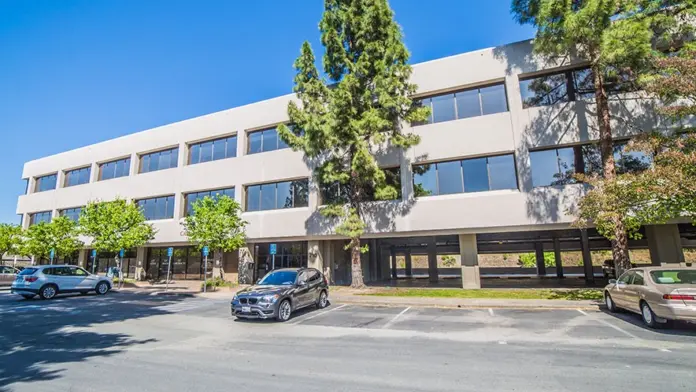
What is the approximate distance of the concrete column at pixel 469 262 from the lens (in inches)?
765

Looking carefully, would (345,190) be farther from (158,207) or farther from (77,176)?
(77,176)

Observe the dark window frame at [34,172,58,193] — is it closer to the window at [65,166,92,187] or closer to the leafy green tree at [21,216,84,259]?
the window at [65,166,92,187]

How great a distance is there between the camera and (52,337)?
29.7 ft

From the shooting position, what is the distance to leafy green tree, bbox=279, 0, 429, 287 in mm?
18344

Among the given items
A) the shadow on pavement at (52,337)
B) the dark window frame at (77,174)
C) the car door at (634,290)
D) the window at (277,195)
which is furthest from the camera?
the dark window frame at (77,174)

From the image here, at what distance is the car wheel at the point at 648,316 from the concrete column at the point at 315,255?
1628 centimetres

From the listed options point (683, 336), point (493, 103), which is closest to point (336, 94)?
point (493, 103)

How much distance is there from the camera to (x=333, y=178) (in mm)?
18953

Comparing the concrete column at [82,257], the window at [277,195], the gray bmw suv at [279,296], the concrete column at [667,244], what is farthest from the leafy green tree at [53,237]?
the concrete column at [667,244]

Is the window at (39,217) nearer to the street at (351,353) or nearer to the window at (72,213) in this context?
the window at (72,213)

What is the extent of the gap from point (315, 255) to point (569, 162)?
1503 cm

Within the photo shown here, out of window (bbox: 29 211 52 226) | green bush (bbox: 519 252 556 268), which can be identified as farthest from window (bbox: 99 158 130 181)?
green bush (bbox: 519 252 556 268)

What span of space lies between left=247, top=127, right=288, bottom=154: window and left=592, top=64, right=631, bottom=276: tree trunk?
17.5 meters

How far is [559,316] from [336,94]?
13.7 m
